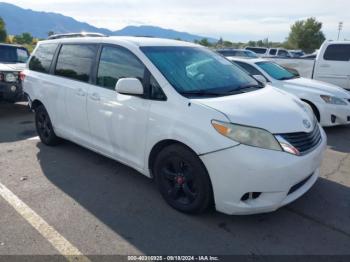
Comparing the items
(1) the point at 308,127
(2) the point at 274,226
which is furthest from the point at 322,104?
(2) the point at 274,226

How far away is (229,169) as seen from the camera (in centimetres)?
284

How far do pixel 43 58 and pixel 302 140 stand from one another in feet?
13.9

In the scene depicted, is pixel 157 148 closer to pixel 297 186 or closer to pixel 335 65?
pixel 297 186

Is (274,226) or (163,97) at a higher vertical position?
(163,97)

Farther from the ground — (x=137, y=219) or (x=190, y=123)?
(x=190, y=123)

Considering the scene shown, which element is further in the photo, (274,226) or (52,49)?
(52,49)

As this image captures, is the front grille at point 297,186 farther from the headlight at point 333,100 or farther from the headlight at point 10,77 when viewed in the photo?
the headlight at point 10,77

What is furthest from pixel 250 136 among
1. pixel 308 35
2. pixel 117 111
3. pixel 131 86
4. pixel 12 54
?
pixel 308 35

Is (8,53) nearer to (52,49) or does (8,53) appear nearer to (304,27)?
(52,49)

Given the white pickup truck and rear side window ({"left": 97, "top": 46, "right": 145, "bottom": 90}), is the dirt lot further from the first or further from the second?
the white pickup truck

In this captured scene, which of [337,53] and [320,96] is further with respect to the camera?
[337,53]

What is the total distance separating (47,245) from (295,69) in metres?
9.69

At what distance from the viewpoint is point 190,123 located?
3.04 m

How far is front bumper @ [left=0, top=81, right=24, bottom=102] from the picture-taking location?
743cm
